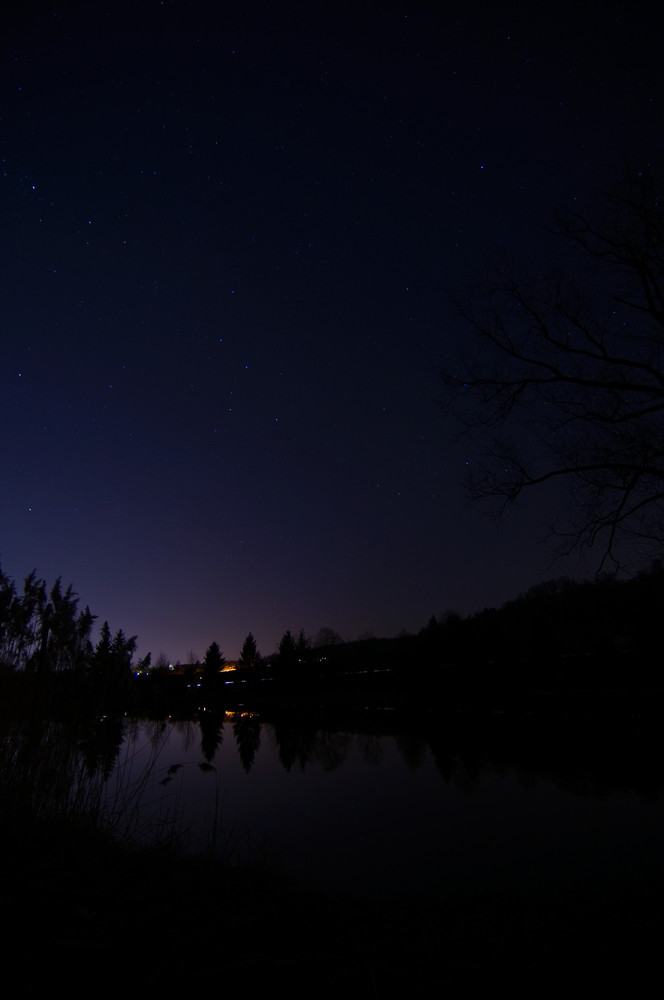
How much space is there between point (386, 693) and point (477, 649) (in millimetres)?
5061

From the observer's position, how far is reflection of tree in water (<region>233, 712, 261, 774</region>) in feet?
36.0

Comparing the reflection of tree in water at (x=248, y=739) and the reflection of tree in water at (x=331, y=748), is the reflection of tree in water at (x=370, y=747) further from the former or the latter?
the reflection of tree in water at (x=248, y=739)

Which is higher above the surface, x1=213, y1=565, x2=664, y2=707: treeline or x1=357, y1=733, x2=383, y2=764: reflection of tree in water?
x1=213, y1=565, x2=664, y2=707: treeline

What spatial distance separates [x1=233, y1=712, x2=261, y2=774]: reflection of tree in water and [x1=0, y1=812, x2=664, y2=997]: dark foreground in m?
7.03

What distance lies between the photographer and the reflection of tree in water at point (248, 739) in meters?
11.0

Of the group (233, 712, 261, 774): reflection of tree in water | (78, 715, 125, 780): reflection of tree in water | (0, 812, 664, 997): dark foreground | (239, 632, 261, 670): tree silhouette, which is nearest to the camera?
(0, 812, 664, 997): dark foreground

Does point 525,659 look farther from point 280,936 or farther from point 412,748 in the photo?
point 280,936

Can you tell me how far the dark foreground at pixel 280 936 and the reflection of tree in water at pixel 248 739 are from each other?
7.03m

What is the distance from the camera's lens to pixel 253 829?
5.87 m

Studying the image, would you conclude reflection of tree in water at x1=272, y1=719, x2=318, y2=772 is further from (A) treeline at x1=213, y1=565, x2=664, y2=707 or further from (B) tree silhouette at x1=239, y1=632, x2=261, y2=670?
(B) tree silhouette at x1=239, y1=632, x2=261, y2=670

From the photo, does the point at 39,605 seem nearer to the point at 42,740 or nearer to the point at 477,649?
the point at 42,740

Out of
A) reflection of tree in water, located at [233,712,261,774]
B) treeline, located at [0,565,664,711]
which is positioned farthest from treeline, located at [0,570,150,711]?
reflection of tree in water, located at [233,712,261,774]

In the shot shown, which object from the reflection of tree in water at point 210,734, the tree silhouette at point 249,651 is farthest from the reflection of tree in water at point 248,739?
the tree silhouette at point 249,651

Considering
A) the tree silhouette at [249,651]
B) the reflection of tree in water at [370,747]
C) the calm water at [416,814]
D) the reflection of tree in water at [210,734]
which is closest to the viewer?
the calm water at [416,814]
